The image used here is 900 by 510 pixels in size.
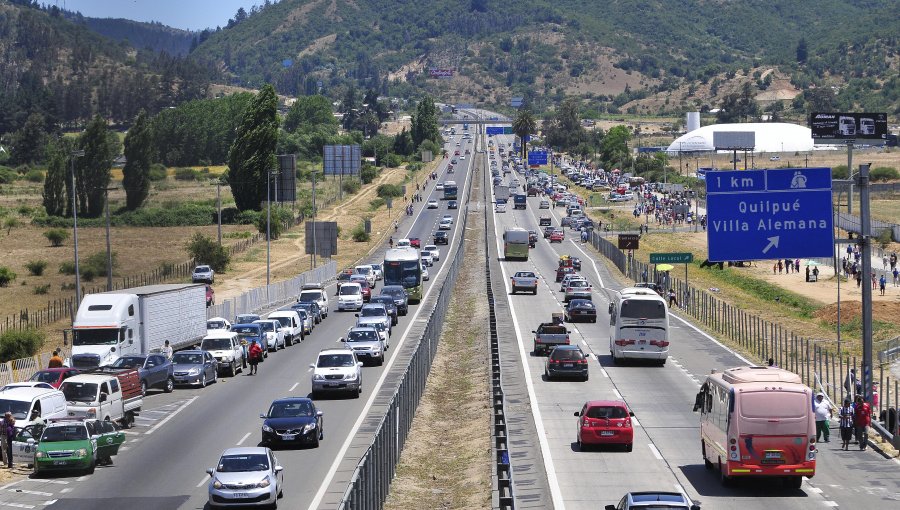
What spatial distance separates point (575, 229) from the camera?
140250 millimetres

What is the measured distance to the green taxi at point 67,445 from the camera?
1192 inches

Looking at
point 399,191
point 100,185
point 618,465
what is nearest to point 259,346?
point 618,465

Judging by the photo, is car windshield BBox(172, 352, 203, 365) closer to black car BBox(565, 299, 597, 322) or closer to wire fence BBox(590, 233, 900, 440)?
wire fence BBox(590, 233, 900, 440)

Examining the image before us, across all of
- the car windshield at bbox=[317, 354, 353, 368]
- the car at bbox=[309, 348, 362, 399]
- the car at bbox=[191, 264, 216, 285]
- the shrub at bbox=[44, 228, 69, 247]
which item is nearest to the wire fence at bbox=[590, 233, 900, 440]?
the car at bbox=[309, 348, 362, 399]

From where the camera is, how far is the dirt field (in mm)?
28984

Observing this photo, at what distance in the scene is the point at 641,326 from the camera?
51125 mm

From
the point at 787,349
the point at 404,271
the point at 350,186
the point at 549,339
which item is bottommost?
the point at 787,349

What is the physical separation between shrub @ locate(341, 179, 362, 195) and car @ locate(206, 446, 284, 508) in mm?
156086

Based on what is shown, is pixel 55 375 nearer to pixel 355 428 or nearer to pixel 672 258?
pixel 355 428

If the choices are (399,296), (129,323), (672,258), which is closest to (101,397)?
(129,323)

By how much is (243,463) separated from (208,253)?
77.2 metres

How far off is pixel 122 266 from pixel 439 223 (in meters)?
49.3

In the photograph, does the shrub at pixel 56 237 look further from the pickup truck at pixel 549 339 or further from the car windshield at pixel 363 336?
the pickup truck at pixel 549 339

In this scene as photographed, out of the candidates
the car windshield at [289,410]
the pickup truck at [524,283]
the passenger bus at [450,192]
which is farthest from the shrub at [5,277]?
the passenger bus at [450,192]
